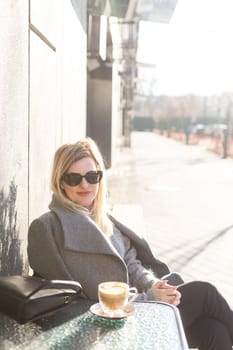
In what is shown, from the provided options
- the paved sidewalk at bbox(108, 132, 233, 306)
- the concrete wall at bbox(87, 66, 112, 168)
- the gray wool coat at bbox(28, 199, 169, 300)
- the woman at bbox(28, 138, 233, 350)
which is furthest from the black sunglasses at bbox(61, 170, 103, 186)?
the concrete wall at bbox(87, 66, 112, 168)

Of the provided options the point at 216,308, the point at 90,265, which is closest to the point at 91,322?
the point at 90,265

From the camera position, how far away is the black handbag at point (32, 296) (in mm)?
2090

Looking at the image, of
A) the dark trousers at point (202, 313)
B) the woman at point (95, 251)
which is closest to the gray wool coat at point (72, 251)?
the woman at point (95, 251)

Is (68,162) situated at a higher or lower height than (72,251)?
higher

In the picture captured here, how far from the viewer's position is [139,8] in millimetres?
10336

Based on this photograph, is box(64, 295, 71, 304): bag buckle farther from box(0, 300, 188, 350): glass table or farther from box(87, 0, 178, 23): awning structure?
box(87, 0, 178, 23): awning structure

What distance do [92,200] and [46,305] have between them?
909mm

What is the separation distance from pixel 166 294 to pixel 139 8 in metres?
8.45

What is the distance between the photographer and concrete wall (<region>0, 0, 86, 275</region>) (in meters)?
3.06

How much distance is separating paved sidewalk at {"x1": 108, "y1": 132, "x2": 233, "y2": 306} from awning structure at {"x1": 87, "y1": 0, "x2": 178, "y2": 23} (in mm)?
3228

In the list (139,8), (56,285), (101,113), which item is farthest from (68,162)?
(101,113)

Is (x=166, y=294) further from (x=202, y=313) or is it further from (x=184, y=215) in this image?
(x=184, y=215)

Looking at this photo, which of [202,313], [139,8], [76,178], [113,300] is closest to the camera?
[113,300]

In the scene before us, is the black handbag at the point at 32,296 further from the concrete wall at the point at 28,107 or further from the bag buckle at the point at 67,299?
the concrete wall at the point at 28,107
